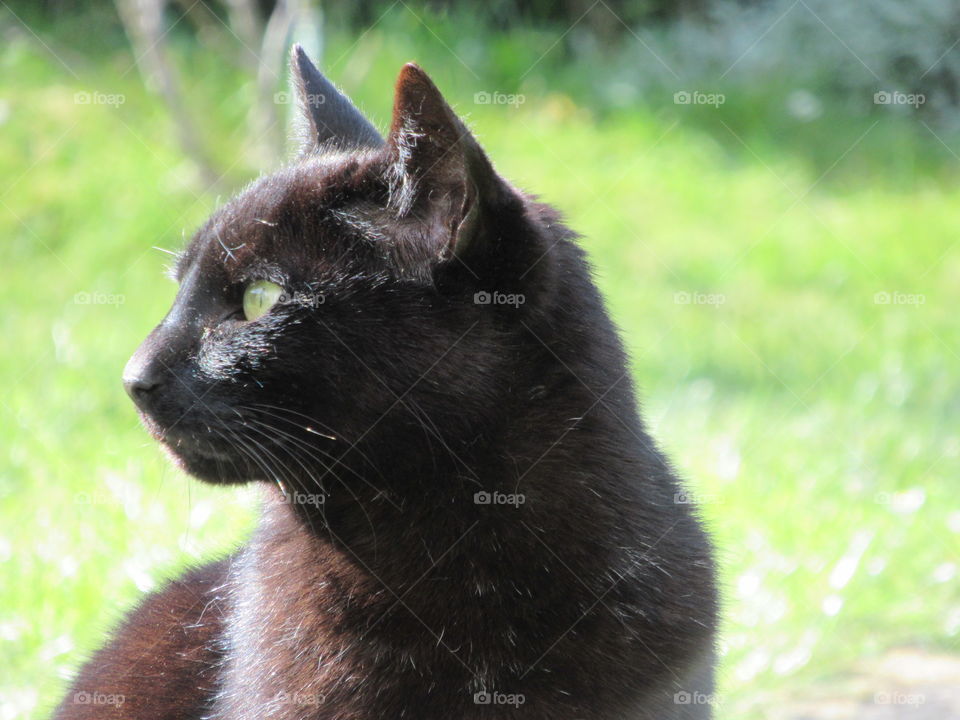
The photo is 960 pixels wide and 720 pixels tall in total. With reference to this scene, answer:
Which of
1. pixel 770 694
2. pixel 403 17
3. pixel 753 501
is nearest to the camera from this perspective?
pixel 770 694

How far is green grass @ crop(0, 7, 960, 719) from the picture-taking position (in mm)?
3482

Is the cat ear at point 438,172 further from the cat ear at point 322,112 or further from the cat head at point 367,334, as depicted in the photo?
the cat ear at point 322,112

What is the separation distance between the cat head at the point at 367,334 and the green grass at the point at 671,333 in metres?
0.79

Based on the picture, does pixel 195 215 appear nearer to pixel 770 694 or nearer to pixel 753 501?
pixel 753 501

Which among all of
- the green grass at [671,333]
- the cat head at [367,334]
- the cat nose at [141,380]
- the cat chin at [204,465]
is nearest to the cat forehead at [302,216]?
the cat head at [367,334]

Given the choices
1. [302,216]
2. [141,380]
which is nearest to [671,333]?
[302,216]

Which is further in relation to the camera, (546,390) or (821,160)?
(821,160)

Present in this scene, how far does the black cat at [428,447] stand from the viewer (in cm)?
188

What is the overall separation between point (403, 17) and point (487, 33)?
0.69m

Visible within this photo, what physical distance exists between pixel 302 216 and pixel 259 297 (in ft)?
0.56

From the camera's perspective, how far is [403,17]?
24.2ft

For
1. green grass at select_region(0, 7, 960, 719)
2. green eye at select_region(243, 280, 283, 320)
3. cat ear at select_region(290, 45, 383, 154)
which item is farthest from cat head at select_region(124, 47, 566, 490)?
green grass at select_region(0, 7, 960, 719)

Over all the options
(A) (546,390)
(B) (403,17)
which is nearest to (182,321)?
(A) (546,390)

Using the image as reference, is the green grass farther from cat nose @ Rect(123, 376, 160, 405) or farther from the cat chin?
cat nose @ Rect(123, 376, 160, 405)
